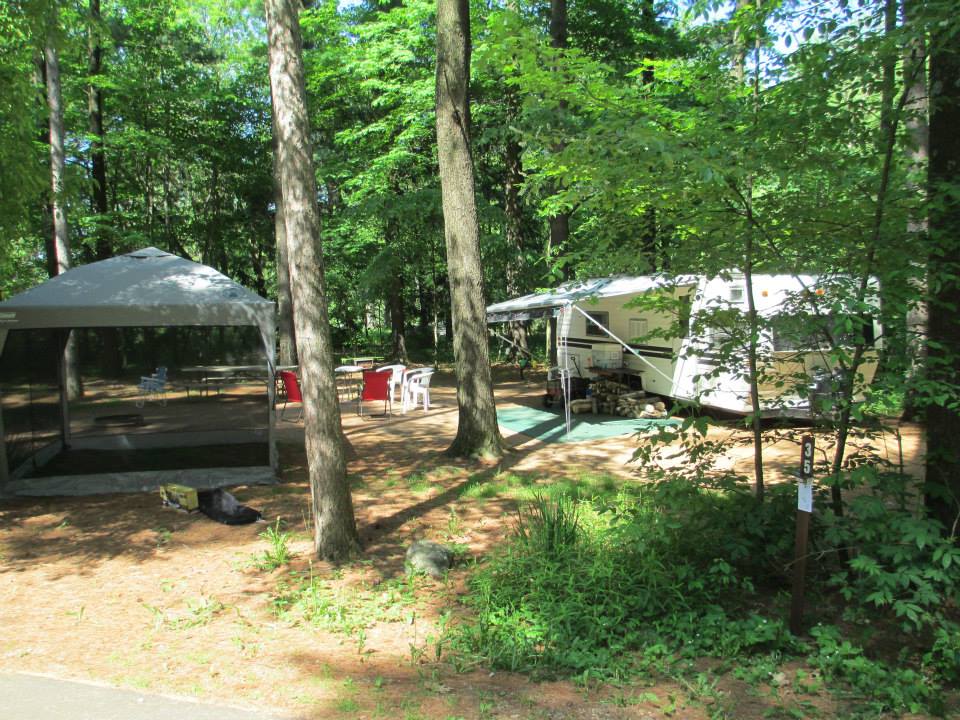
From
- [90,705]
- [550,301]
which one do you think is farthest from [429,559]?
[550,301]

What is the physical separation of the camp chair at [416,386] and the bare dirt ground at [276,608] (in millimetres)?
4923

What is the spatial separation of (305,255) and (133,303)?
120 inches

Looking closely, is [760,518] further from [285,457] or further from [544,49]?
[285,457]

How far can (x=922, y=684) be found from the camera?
3.28 m

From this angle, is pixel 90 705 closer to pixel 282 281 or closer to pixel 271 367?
pixel 271 367

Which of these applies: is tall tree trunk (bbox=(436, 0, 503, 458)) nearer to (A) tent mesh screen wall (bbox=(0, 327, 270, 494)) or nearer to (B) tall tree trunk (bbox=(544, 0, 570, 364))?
(B) tall tree trunk (bbox=(544, 0, 570, 364))

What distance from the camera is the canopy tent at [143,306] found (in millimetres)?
7043

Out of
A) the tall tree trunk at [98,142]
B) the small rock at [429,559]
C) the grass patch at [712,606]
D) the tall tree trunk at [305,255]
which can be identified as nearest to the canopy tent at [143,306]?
the tall tree trunk at [305,255]

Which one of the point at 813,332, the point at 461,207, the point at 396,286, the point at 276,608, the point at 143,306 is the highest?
the point at 396,286

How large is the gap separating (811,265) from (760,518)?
1.62m

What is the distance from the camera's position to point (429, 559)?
5.14 m

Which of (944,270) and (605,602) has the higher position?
(944,270)

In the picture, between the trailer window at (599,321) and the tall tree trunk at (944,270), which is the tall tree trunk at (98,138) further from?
the tall tree trunk at (944,270)

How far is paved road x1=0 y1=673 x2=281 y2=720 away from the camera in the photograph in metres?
3.14
